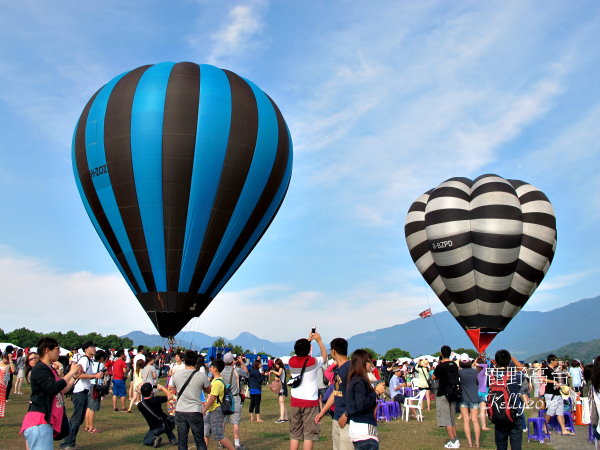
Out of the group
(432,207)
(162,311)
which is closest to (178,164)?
(162,311)

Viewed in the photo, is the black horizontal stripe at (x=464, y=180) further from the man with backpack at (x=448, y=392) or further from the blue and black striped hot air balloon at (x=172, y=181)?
the man with backpack at (x=448, y=392)

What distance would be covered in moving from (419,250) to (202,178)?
1821cm

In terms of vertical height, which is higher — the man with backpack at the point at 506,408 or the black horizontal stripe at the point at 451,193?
the black horizontal stripe at the point at 451,193

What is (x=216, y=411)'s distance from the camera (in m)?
10.5

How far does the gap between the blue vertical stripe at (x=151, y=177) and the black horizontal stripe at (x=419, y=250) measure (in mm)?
18629

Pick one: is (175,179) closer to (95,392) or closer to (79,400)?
(95,392)

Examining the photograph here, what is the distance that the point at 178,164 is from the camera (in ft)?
86.1

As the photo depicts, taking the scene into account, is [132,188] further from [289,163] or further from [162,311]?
[289,163]

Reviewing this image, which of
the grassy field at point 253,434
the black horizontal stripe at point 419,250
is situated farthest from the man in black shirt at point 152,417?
the black horizontal stripe at point 419,250

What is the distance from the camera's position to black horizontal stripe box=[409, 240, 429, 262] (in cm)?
3875

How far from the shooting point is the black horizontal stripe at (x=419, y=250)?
127 ft

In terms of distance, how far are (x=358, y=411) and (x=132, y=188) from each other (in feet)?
69.8

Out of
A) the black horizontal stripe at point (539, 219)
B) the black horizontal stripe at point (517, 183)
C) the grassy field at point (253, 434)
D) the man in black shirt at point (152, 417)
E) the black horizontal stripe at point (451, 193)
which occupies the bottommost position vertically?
the grassy field at point (253, 434)

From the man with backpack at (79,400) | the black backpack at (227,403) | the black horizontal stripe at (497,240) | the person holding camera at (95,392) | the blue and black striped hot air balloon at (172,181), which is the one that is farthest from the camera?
the black horizontal stripe at (497,240)
